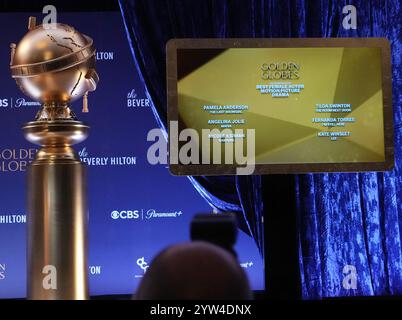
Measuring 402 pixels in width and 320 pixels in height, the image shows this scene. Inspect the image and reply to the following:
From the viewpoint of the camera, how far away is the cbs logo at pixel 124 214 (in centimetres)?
353

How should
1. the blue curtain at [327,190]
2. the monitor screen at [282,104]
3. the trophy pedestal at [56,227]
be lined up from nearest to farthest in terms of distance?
the trophy pedestal at [56,227] < the monitor screen at [282,104] < the blue curtain at [327,190]

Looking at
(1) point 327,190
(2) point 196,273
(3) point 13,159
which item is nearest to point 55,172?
(2) point 196,273

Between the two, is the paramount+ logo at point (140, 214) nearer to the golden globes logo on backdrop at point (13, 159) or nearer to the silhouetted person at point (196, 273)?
the golden globes logo on backdrop at point (13, 159)

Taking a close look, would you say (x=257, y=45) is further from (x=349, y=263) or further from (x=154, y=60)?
(x=349, y=263)

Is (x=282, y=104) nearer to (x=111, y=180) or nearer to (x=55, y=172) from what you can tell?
(x=55, y=172)

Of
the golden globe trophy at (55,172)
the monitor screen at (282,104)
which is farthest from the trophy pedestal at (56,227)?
the monitor screen at (282,104)

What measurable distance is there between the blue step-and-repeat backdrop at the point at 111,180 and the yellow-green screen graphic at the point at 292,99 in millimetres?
1442

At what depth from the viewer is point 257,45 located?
2107 mm

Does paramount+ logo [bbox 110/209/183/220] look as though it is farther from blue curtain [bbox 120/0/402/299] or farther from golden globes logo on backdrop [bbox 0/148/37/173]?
golden globes logo on backdrop [bbox 0/148/37/173]

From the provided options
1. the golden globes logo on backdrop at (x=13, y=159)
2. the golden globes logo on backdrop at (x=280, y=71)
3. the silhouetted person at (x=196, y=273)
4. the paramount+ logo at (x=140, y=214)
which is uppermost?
the golden globes logo on backdrop at (x=280, y=71)

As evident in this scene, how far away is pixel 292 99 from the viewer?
7.08ft

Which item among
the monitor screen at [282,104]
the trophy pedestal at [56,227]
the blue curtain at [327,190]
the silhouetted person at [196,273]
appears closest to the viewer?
the silhouetted person at [196,273]

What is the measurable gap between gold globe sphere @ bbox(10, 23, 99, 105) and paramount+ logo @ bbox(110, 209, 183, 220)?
219cm

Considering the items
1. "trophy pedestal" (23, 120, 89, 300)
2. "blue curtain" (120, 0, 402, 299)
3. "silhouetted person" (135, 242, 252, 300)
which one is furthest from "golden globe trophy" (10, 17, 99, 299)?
"blue curtain" (120, 0, 402, 299)
